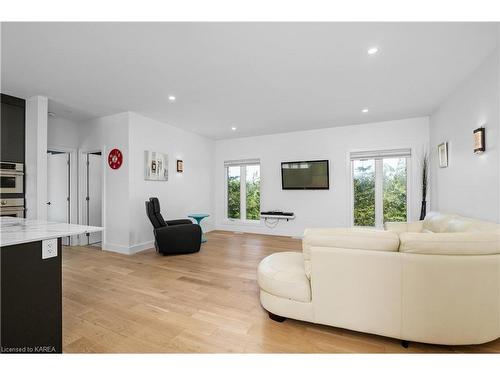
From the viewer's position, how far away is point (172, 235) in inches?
160

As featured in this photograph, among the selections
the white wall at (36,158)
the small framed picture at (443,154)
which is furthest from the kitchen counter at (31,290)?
the small framed picture at (443,154)

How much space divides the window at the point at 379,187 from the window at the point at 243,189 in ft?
8.17

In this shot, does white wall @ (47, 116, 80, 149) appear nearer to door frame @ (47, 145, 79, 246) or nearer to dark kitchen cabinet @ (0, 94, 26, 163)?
door frame @ (47, 145, 79, 246)

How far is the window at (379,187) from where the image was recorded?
4.85 m

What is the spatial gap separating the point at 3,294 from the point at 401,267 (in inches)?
101

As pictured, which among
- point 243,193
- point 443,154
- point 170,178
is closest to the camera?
point 443,154

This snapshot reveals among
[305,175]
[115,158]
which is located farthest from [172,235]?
[305,175]

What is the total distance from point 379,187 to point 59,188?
6.92 m

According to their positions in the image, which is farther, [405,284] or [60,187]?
[60,187]

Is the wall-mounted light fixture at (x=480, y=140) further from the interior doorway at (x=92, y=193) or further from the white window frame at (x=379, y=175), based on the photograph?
Result: the interior doorway at (x=92, y=193)

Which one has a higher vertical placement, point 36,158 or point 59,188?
point 36,158

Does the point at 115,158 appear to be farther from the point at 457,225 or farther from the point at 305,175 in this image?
the point at 457,225

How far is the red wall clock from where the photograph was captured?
14.2 feet

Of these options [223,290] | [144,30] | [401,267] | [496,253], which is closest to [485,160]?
[496,253]
